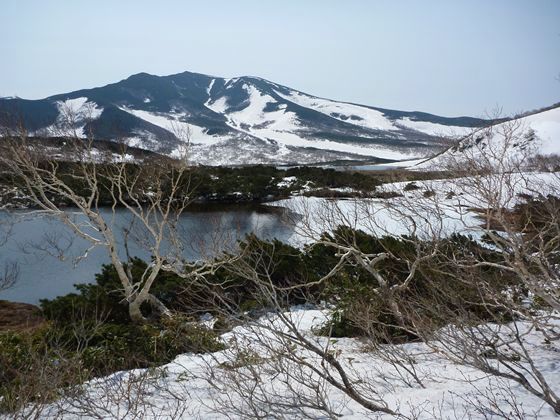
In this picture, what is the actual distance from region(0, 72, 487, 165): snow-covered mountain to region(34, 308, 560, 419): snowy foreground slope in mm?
58224

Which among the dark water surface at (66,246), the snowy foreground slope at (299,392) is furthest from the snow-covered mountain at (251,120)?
the snowy foreground slope at (299,392)

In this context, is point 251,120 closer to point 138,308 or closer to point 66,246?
point 66,246

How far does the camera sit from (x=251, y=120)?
140125 millimetres

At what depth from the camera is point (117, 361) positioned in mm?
5766

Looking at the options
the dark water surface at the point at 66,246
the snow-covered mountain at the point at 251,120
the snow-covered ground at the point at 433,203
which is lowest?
the dark water surface at the point at 66,246

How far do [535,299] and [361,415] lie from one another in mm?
4626

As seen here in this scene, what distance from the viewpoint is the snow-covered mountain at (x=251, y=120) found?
285ft

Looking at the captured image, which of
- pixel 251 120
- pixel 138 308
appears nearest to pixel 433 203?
pixel 138 308

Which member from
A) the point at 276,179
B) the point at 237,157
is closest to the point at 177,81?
the point at 237,157

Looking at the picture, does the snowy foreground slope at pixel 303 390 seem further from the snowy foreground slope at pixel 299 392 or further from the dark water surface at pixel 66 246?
the dark water surface at pixel 66 246

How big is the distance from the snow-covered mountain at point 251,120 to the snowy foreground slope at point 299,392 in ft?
191

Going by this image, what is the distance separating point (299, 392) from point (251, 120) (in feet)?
460

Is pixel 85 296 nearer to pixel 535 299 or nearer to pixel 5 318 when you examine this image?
pixel 5 318

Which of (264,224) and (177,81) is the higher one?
(177,81)
